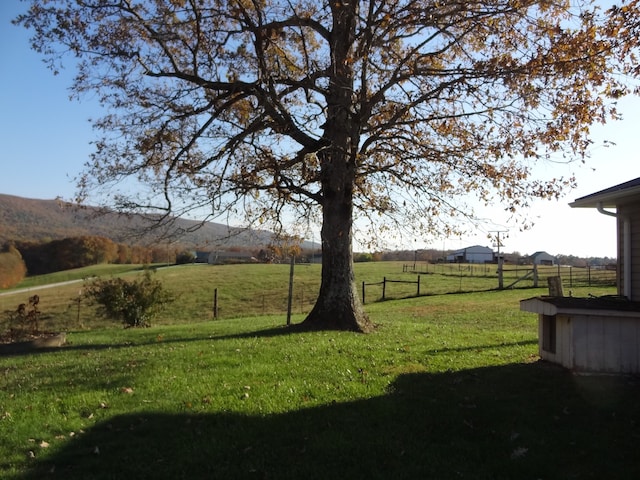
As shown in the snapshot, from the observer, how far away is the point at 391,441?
521 centimetres

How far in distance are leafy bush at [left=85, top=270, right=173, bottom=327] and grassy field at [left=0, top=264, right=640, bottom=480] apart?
8490 millimetres

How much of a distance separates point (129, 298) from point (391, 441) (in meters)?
16.2

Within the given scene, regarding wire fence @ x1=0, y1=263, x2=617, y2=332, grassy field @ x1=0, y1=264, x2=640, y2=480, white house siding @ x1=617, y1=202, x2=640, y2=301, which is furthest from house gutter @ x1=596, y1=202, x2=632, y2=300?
wire fence @ x1=0, y1=263, x2=617, y2=332

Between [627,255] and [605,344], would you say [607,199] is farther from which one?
[605,344]

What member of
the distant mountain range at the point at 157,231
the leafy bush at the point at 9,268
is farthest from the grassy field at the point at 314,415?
the leafy bush at the point at 9,268

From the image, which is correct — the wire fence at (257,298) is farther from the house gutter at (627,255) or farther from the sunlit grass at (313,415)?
the house gutter at (627,255)

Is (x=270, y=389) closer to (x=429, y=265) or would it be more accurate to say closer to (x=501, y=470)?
(x=501, y=470)

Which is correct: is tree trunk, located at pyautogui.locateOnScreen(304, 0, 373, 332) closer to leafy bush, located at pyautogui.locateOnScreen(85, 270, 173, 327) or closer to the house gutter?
the house gutter

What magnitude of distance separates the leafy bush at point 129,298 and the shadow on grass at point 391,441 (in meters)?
14.0

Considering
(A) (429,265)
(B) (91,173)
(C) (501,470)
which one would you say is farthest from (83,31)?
(A) (429,265)

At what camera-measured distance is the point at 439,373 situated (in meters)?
8.13

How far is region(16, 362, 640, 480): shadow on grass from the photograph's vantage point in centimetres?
462

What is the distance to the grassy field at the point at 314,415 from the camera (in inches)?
187

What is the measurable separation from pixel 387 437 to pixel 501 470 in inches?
46.6
